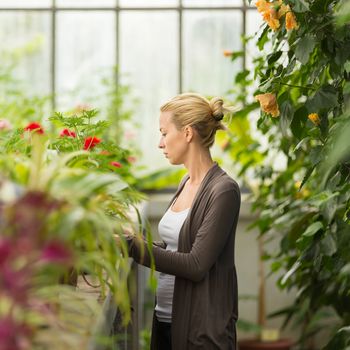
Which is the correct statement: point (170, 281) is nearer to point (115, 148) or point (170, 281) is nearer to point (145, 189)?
point (115, 148)

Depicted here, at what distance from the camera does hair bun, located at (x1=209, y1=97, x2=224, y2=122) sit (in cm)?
288

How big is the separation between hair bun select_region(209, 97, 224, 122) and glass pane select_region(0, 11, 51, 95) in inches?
161

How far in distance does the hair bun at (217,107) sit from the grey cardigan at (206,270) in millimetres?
206

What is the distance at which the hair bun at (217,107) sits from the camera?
113 inches

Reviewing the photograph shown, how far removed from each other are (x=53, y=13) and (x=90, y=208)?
18.8 ft

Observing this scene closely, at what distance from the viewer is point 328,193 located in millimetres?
2479

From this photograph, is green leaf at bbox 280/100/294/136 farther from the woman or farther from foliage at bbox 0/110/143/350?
foliage at bbox 0/110/143/350

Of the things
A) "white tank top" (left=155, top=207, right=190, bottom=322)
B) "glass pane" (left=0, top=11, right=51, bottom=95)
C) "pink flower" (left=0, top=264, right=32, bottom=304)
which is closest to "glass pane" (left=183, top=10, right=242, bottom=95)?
"glass pane" (left=0, top=11, right=51, bottom=95)

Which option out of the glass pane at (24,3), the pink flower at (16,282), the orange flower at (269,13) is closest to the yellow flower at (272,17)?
the orange flower at (269,13)

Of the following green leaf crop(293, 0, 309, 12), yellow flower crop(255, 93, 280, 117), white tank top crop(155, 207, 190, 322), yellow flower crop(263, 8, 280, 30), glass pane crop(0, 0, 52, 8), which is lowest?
white tank top crop(155, 207, 190, 322)

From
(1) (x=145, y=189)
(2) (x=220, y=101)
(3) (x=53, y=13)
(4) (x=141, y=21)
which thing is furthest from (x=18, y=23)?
(2) (x=220, y=101)

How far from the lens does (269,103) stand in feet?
8.03

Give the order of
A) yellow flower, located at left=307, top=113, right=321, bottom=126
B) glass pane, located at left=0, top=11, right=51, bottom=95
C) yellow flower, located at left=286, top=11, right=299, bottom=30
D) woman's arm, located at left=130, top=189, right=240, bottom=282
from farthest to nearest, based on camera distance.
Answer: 1. glass pane, located at left=0, top=11, right=51, bottom=95
2. woman's arm, located at left=130, top=189, right=240, bottom=282
3. yellow flower, located at left=307, top=113, right=321, bottom=126
4. yellow flower, located at left=286, top=11, right=299, bottom=30

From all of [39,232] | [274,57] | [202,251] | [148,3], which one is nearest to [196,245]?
[202,251]
